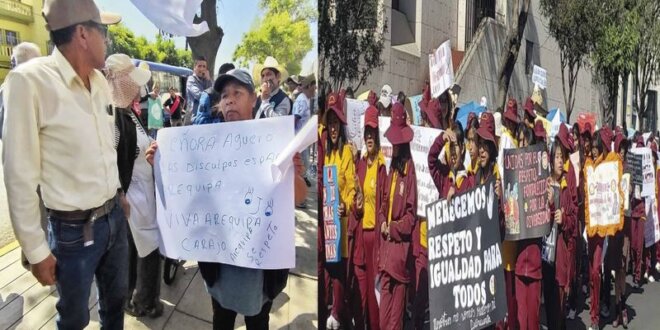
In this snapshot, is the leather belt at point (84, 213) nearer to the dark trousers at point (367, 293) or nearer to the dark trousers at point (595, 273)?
the dark trousers at point (367, 293)

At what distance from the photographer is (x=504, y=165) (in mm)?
3947

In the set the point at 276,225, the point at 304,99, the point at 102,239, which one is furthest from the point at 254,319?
the point at 304,99

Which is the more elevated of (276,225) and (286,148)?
(286,148)

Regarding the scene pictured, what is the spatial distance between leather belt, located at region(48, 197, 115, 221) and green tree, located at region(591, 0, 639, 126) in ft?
23.7

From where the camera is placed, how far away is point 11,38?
5.88ft

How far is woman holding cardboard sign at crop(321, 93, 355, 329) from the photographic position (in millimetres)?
3203

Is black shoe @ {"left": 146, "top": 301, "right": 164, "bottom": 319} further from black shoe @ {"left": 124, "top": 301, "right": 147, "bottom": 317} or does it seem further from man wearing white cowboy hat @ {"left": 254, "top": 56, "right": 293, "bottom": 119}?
man wearing white cowboy hat @ {"left": 254, "top": 56, "right": 293, "bottom": 119}

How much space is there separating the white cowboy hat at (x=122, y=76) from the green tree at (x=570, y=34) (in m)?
5.48

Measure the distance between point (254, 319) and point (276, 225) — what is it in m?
0.41

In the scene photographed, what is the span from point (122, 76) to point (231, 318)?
0.98 meters

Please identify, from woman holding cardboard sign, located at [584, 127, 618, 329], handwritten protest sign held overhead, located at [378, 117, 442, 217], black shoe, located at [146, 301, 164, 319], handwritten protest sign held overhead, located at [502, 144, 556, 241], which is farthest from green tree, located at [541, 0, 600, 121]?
black shoe, located at [146, 301, 164, 319]

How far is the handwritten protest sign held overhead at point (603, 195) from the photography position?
16.4 feet

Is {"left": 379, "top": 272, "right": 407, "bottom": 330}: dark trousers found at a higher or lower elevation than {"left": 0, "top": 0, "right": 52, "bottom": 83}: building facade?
lower

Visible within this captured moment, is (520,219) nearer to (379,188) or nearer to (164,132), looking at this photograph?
(379,188)
